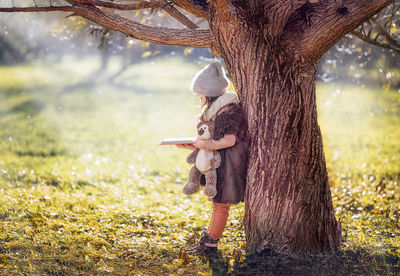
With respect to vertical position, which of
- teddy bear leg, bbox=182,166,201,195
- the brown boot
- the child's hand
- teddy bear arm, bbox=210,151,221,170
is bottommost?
the brown boot

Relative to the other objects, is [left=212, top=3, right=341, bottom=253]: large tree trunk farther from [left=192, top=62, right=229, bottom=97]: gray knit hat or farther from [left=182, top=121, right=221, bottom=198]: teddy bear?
[left=182, top=121, right=221, bottom=198]: teddy bear

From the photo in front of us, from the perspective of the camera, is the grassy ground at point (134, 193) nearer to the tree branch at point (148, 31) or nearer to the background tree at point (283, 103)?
the background tree at point (283, 103)

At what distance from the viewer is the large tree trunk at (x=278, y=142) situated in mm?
4031

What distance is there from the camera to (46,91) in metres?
20.0

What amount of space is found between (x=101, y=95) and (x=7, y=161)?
11.3 metres

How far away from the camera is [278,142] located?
4074mm

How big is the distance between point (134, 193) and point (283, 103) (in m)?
4.06

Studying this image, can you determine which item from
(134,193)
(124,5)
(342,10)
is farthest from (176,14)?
(134,193)

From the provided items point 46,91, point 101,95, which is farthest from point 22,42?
point 101,95

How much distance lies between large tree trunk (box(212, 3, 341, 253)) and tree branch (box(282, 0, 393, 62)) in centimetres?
12

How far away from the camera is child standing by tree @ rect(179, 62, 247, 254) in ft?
13.6

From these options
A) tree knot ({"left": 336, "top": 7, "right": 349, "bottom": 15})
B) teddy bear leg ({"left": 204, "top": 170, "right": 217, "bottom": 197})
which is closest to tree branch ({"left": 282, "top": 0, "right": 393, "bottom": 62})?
tree knot ({"left": 336, "top": 7, "right": 349, "bottom": 15})

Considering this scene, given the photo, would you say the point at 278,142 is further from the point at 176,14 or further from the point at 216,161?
the point at 176,14

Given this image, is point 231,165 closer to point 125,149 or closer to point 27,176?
point 27,176
